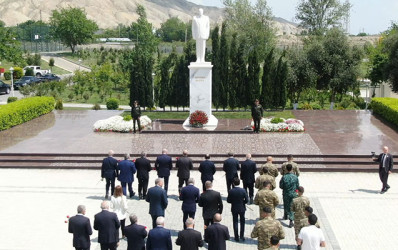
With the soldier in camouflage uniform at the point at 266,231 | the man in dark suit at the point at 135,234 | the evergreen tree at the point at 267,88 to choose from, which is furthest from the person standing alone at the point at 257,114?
the man in dark suit at the point at 135,234

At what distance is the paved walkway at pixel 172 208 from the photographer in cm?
1205

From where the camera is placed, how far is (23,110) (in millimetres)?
26344

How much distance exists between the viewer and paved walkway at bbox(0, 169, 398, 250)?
12.0 m

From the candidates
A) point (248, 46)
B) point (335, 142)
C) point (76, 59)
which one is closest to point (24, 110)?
point (335, 142)

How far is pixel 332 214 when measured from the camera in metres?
13.8

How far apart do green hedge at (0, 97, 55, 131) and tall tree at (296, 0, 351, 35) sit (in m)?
34.9

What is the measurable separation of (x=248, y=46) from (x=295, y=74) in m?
20.9

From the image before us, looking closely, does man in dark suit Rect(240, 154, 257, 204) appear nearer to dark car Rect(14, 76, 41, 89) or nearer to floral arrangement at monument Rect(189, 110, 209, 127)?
floral arrangement at monument Rect(189, 110, 209, 127)

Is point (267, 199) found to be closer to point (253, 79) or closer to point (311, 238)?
point (311, 238)

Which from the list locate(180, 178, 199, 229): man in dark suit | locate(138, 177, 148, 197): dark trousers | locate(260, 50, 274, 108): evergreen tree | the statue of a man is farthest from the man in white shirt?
locate(260, 50, 274, 108): evergreen tree

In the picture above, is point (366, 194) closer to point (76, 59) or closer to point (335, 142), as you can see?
point (335, 142)

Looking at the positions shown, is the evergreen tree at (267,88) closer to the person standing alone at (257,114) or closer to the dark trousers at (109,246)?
the person standing alone at (257,114)

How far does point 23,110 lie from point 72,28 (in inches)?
1758

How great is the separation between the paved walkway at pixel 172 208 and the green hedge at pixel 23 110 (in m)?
6.42
